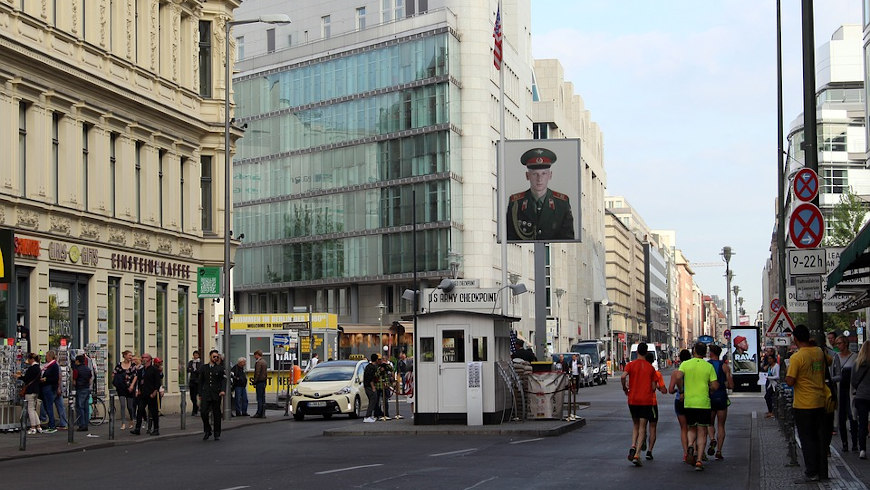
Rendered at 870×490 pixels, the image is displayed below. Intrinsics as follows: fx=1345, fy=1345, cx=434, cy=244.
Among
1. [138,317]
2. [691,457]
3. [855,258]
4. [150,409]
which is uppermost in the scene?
[855,258]

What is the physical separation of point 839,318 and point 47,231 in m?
44.8

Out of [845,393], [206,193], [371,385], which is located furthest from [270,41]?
[845,393]

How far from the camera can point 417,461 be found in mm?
20484

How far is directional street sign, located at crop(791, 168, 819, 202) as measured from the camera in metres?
17.0

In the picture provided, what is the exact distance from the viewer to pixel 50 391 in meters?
30.5

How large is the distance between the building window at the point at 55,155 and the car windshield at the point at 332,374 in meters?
8.79

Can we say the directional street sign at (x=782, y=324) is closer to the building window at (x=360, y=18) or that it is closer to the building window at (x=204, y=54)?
the building window at (x=204, y=54)

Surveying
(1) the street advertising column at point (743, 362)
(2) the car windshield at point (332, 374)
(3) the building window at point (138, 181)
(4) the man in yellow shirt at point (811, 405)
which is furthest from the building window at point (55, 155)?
(1) the street advertising column at point (743, 362)

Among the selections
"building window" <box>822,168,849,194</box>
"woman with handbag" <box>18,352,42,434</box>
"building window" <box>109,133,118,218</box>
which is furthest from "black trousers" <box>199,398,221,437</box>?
"building window" <box>822,168,849,194</box>

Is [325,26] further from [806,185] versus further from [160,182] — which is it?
[806,185]

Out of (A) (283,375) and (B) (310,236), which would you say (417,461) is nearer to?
(A) (283,375)

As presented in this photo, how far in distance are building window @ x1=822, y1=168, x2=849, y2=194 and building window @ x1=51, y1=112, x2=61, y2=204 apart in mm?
81046

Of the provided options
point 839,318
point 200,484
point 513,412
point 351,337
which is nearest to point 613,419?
point 513,412

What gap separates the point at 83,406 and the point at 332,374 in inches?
352
